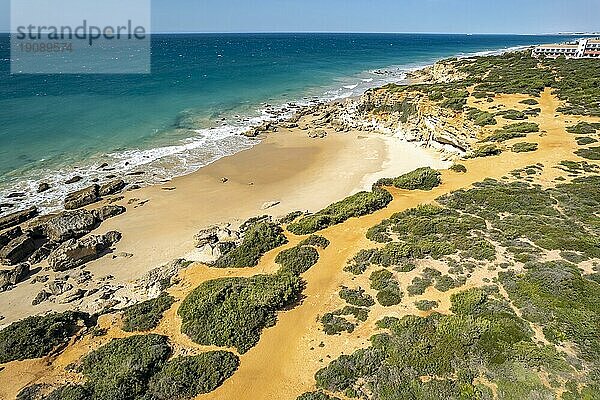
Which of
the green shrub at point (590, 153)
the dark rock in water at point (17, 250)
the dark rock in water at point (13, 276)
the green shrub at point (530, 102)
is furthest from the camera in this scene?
the green shrub at point (530, 102)

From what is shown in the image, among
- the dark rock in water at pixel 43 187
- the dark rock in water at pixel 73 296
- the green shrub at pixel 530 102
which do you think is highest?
the green shrub at pixel 530 102

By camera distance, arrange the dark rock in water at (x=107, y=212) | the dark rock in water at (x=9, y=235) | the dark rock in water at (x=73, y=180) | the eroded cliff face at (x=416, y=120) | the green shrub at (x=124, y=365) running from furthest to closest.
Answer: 1. the eroded cliff face at (x=416, y=120)
2. the dark rock in water at (x=73, y=180)
3. the dark rock in water at (x=107, y=212)
4. the dark rock in water at (x=9, y=235)
5. the green shrub at (x=124, y=365)

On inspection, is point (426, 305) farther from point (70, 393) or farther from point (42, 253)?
point (42, 253)

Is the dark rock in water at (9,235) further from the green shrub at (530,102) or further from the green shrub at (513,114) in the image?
the green shrub at (530,102)

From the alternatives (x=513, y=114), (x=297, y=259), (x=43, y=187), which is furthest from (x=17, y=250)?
(x=513, y=114)

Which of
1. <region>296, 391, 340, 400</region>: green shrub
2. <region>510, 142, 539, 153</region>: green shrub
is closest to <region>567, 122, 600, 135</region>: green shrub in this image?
<region>510, 142, 539, 153</region>: green shrub

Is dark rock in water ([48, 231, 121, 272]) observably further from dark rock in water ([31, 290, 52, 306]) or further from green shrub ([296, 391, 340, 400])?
green shrub ([296, 391, 340, 400])

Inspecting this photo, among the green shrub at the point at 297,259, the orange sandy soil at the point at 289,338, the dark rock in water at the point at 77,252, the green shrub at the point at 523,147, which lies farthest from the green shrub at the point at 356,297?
the green shrub at the point at 523,147
